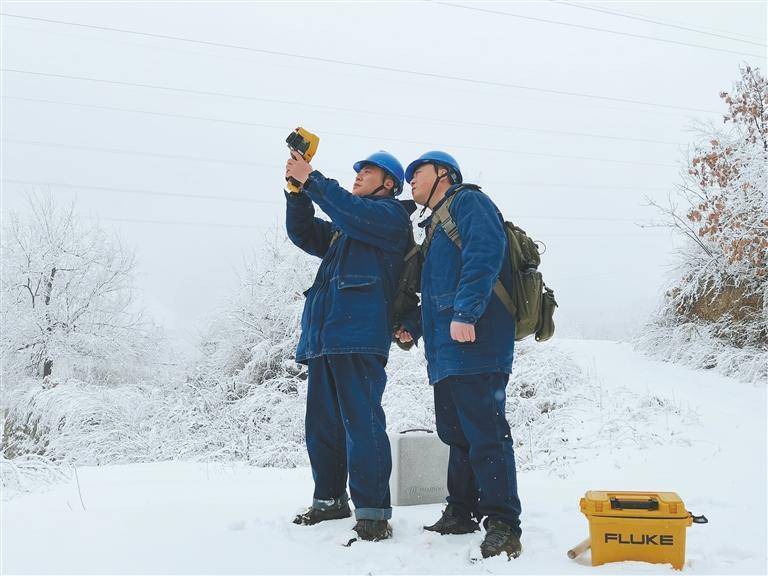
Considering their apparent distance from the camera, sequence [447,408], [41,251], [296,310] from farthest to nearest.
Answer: [41,251] → [296,310] → [447,408]

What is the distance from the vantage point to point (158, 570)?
8.03ft

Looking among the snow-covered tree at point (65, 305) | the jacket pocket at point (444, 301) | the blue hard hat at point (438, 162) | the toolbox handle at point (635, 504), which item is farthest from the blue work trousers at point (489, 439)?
the snow-covered tree at point (65, 305)

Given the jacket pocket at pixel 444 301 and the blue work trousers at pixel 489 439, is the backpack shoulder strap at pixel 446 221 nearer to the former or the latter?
the jacket pocket at pixel 444 301

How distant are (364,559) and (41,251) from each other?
63.5ft

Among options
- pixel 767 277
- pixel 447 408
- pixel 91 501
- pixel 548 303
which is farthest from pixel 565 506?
pixel 767 277

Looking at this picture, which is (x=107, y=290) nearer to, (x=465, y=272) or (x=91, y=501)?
(x=91, y=501)

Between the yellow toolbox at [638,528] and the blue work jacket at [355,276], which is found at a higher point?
the blue work jacket at [355,276]

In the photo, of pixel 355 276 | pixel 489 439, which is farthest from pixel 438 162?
pixel 489 439

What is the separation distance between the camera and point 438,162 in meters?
3.24

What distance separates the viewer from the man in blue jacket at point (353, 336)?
298 centimetres

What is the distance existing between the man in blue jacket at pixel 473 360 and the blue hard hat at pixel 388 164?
0.38 m

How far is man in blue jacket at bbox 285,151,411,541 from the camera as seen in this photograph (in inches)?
117

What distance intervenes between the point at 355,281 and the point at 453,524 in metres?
1.25

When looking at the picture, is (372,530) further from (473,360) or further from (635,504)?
(635,504)
